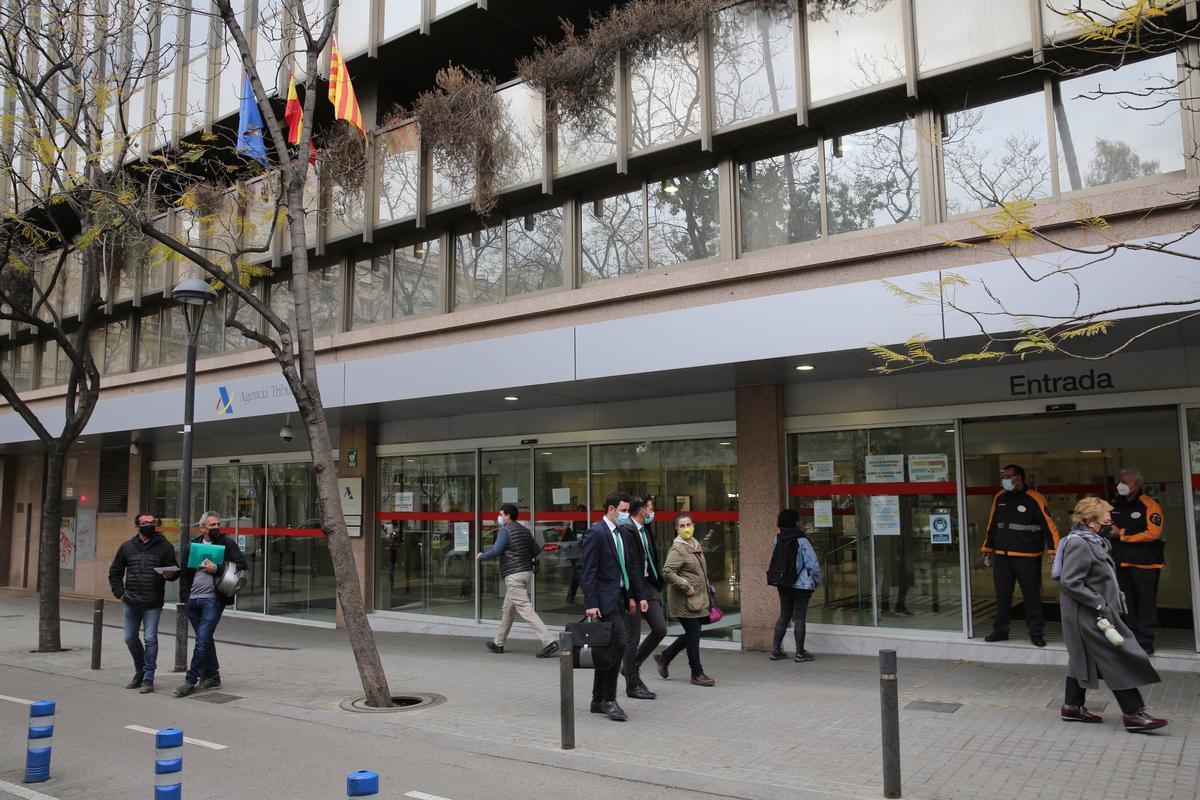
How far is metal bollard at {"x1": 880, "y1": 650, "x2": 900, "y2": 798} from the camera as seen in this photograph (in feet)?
18.1

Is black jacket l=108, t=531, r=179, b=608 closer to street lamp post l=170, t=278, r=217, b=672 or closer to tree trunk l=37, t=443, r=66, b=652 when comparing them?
street lamp post l=170, t=278, r=217, b=672

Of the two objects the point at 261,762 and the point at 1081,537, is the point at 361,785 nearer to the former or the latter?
the point at 261,762

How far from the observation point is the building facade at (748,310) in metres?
9.05

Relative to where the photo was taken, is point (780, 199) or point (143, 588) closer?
point (143, 588)

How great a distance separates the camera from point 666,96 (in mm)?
11352

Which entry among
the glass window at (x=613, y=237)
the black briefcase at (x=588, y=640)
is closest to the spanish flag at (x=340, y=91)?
the glass window at (x=613, y=237)

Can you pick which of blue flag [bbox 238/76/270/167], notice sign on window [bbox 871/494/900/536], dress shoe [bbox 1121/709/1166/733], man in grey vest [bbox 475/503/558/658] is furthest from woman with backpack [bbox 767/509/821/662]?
blue flag [bbox 238/76/270/167]

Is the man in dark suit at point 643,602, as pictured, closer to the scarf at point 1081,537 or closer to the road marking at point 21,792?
the scarf at point 1081,537

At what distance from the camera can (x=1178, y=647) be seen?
9578mm

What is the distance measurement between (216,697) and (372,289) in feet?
24.9

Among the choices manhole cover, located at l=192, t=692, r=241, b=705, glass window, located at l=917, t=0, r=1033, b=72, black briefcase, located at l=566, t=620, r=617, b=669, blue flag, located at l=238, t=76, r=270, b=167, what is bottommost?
manhole cover, located at l=192, t=692, r=241, b=705

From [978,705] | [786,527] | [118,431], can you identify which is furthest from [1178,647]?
[118,431]

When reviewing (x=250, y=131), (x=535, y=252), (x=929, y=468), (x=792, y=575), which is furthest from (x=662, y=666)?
(x=250, y=131)

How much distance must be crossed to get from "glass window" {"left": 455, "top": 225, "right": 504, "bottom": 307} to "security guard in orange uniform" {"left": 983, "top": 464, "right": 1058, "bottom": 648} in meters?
7.40
